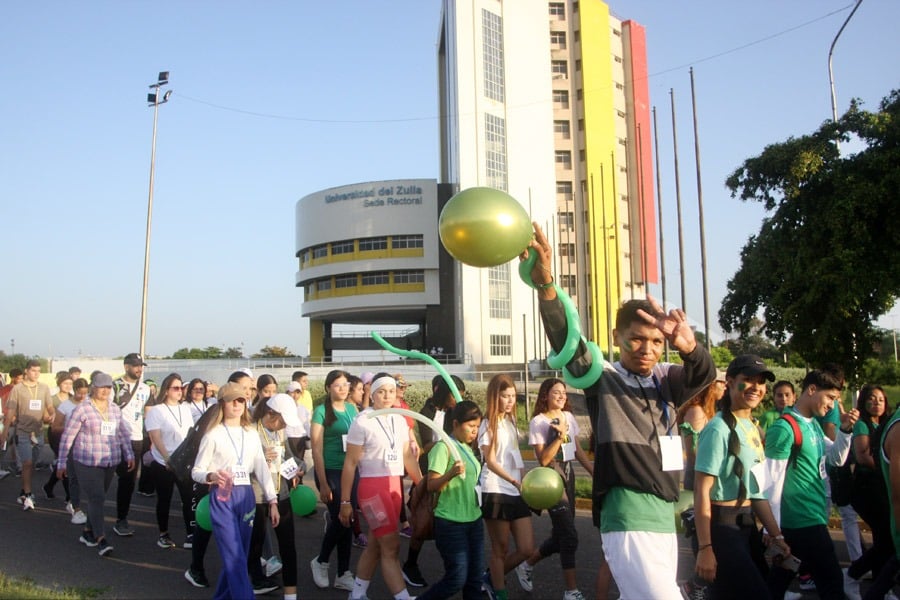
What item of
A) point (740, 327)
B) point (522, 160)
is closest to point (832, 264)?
point (740, 327)

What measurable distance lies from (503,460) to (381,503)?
98cm

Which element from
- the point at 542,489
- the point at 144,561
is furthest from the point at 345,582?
the point at 542,489

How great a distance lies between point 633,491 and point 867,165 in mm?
16397

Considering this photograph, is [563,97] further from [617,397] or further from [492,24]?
[617,397]

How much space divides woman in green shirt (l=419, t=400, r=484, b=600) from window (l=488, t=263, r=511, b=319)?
4940 cm

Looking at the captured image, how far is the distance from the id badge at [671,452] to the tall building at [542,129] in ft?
154

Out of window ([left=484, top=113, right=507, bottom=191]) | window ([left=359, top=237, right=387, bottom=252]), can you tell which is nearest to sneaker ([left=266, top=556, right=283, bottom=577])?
window ([left=484, top=113, right=507, bottom=191])

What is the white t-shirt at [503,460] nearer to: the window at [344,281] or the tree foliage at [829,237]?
the tree foliage at [829,237]

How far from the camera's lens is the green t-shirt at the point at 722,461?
4.10m

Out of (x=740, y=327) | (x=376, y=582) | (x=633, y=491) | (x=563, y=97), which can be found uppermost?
(x=563, y=97)

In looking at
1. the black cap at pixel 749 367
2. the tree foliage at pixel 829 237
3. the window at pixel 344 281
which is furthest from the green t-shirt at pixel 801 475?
the window at pixel 344 281

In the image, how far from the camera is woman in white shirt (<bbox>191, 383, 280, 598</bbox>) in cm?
515

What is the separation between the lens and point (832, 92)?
1941cm

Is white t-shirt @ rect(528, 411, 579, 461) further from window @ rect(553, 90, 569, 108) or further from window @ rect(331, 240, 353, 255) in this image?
window @ rect(553, 90, 569, 108)
